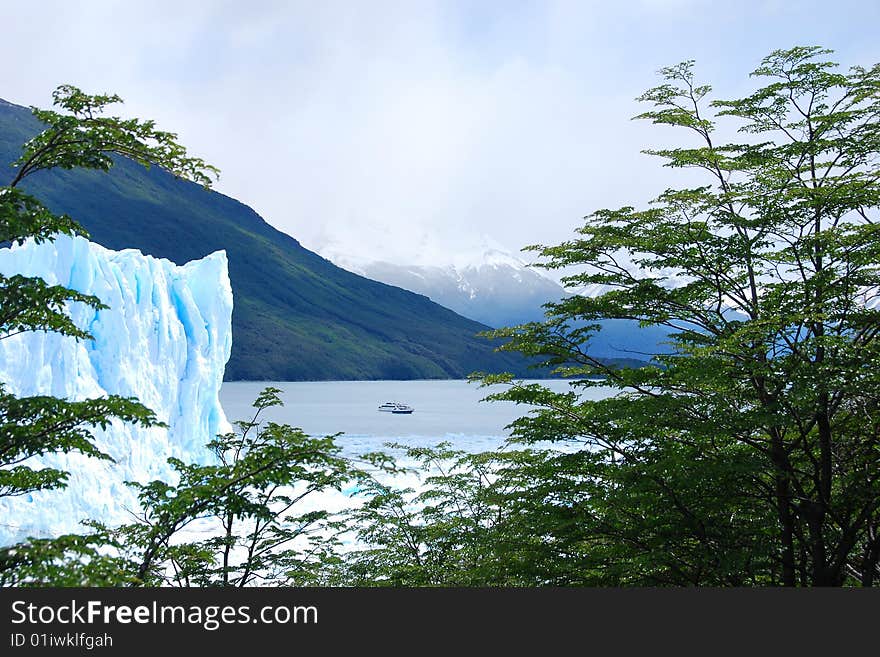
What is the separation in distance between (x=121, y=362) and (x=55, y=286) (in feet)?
A: 65.4

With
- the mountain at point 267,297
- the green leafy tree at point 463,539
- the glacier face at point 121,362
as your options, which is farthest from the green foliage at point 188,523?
the mountain at point 267,297

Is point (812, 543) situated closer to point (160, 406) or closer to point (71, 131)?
point (71, 131)

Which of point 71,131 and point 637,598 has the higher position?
point 71,131

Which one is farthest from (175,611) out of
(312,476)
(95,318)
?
(95,318)

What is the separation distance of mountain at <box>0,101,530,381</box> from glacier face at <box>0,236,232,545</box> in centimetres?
10567

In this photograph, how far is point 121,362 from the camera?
73.6 feet

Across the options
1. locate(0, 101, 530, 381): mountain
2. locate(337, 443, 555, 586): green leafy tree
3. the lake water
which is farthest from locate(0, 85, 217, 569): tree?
locate(0, 101, 530, 381): mountain

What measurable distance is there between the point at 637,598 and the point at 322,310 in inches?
6784

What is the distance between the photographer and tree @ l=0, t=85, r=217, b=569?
4.43 m

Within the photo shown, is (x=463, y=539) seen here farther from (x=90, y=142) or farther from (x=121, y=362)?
(x=121, y=362)

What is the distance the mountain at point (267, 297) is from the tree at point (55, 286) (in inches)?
5090

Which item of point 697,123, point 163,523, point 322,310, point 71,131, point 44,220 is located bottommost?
A: point 163,523

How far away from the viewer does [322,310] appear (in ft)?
570

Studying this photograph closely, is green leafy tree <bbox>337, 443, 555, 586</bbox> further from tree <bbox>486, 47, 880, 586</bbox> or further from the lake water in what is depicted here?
the lake water
